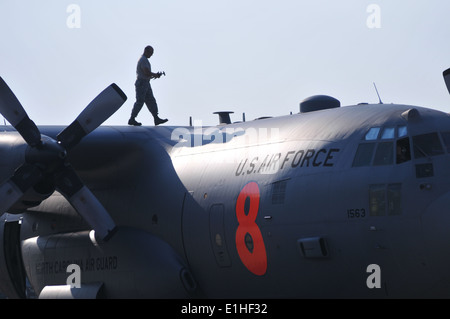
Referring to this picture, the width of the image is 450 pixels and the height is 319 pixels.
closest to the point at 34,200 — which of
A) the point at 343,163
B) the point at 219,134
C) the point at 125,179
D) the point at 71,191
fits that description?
the point at 71,191

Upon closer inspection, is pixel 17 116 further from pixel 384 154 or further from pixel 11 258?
pixel 384 154

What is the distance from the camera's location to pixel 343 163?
1273cm

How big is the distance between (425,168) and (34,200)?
835 cm

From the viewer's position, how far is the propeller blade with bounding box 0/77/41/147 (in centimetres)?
1584

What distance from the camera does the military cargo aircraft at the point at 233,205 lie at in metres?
11.9

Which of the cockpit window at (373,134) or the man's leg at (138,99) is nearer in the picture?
the cockpit window at (373,134)

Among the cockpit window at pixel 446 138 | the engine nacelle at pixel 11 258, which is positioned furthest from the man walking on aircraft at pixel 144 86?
the cockpit window at pixel 446 138

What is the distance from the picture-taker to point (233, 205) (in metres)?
14.5

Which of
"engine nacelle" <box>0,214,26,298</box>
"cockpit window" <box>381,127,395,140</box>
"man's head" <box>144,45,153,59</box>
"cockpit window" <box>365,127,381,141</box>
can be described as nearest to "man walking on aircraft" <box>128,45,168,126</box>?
"man's head" <box>144,45,153,59</box>

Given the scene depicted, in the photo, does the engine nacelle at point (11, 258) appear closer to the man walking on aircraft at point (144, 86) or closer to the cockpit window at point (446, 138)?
the man walking on aircraft at point (144, 86)

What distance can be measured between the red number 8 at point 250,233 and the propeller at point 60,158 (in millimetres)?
3611

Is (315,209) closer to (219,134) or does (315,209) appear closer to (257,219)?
(257,219)

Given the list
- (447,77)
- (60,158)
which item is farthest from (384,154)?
(60,158)

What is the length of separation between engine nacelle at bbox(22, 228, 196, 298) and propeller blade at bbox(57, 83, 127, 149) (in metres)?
2.49
